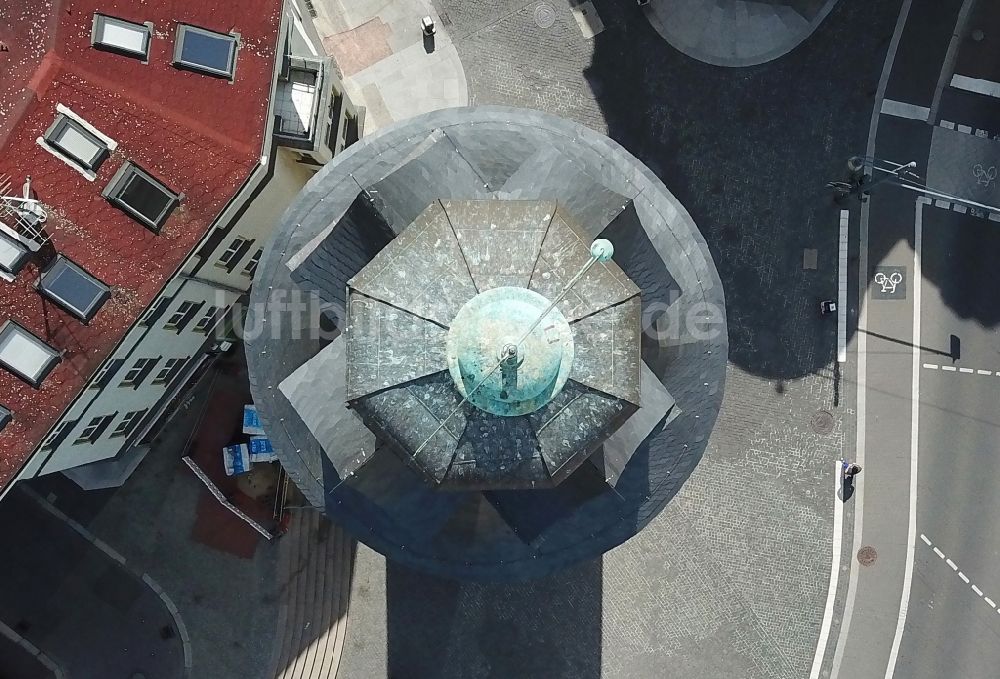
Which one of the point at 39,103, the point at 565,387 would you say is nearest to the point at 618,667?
the point at 565,387

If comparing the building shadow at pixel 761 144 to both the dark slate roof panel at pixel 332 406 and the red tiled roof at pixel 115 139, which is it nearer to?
the red tiled roof at pixel 115 139

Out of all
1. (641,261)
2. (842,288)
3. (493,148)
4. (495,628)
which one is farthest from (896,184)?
(495,628)

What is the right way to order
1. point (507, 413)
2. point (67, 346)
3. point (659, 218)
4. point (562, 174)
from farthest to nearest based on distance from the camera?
1. point (67, 346)
2. point (659, 218)
3. point (562, 174)
4. point (507, 413)

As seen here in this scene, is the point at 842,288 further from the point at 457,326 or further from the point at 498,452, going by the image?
the point at 457,326

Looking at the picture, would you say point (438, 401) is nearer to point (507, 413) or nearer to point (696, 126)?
point (507, 413)

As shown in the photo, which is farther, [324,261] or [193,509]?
[193,509]

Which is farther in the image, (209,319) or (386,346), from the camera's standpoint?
(209,319)
